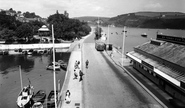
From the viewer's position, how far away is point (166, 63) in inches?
950

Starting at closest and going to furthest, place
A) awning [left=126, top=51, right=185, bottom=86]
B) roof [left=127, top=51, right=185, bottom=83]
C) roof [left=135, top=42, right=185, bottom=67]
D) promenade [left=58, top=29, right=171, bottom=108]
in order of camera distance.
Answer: awning [left=126, top=51, right=185, bottom=86]
roof [left=127, top=51, right=185, bottom=83]
promenade [left=58, top=29, right=171, bottom=108]
roof [left=135, top=42, right=185, bottom=67]

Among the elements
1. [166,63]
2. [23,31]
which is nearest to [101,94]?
[166,63]

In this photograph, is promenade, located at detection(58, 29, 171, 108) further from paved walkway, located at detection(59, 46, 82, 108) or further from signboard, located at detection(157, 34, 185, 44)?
signboard, located at detection(157, 34, 185, 44)

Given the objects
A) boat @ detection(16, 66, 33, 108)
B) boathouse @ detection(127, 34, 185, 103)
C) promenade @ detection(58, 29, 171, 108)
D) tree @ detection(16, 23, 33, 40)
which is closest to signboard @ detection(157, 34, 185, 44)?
boathouse @ detection(127, 34, 185, 103)

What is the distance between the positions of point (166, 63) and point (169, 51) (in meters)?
2.83

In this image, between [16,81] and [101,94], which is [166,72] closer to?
[101,94]

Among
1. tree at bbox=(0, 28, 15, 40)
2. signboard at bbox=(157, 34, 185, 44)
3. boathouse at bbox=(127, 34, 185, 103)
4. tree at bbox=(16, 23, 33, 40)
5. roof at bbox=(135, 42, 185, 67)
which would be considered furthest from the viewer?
tree at bbox=(16, 23, 33, 40)

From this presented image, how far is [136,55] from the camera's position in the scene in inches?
1346

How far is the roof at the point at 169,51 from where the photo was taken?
73.6ft

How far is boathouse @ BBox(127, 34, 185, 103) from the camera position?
20381 millimetres

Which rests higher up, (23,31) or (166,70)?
(23,31)

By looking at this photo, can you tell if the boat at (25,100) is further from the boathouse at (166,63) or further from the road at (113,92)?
the boathouse at (166,63)

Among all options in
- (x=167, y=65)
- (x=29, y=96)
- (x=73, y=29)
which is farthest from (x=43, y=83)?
(x=73, y=29)

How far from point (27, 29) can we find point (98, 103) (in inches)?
3419
